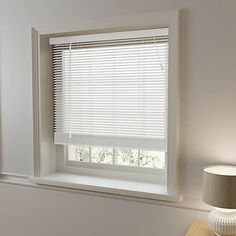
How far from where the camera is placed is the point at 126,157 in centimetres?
254

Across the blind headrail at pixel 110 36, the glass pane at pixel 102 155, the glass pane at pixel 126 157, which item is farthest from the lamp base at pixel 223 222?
the blind headrail at pixel 110 36

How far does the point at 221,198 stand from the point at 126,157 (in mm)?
997

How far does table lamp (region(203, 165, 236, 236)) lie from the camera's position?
1.65 meters

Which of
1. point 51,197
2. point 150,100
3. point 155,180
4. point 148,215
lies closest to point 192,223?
point 148,215

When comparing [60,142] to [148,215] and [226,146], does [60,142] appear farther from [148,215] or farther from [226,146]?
[226,146]

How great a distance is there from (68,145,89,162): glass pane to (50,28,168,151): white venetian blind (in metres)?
0.13

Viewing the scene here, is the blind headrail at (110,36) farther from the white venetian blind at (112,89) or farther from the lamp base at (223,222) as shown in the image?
the lamp base at (223,222)

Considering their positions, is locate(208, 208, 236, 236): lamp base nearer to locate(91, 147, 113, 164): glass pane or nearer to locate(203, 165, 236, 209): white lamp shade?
locate(203, 165, 236, 209): white lamp shade

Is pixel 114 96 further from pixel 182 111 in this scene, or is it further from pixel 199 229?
pixel 199 229

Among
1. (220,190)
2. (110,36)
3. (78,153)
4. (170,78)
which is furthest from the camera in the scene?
(78,153)

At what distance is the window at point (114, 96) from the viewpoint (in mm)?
2283

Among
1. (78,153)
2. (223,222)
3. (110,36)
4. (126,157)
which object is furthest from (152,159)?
(110,36)

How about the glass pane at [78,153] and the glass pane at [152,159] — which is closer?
the glass pane at [152,159]

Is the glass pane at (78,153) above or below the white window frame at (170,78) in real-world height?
below
